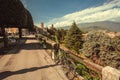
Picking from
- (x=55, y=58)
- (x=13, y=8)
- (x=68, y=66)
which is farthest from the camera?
(x=13, y=8)

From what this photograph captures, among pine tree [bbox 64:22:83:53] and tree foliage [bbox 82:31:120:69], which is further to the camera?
pine tree [bbox 64:22:83:53]

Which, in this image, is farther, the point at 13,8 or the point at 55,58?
the point at 13,8

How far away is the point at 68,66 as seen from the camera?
16219mm

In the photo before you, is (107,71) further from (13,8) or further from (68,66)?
(13,8)

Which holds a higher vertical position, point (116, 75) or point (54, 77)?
point (116, 75)

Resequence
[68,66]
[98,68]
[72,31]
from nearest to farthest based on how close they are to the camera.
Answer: [98,68] → [68,66] → [72,31]

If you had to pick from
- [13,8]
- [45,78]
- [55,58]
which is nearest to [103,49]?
[55,58]

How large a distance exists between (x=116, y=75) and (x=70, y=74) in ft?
24.7

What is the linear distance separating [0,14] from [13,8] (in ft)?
12.6

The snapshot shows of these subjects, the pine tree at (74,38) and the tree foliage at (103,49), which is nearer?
the tree foliage at (103,49)

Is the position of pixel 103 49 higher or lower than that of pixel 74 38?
higher

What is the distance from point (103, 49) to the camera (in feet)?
112

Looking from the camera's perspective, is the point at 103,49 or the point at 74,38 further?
the point at 74,38

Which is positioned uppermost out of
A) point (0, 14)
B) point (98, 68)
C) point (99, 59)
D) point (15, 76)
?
point (0, 14)
